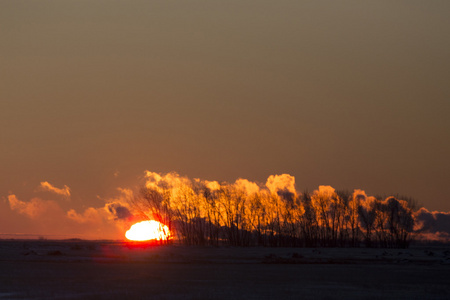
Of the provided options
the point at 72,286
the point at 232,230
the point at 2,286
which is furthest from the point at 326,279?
the point at 232,230

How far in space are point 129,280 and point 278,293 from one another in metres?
13.3

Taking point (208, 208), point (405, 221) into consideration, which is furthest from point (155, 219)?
point (405, 221)

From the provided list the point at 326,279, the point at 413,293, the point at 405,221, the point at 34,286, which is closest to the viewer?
the point at 413,293

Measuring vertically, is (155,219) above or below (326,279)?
above

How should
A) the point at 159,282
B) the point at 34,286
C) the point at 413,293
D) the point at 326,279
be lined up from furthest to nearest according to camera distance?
the point at 326,279 → the point at 159,282 → the point at 34,286 → the point at 413,293

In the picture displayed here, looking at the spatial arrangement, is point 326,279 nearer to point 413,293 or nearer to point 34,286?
point 413,293

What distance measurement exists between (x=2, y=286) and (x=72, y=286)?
436 centimetres

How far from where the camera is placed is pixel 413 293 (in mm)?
38094

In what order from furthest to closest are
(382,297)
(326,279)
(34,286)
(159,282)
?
(326,279) < (159,282) < (34,286) < (382,297)

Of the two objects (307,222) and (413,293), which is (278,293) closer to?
(413,293)

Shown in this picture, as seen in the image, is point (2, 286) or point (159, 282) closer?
point (2, 286)

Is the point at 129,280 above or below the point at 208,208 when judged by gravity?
below

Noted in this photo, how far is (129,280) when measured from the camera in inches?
1815

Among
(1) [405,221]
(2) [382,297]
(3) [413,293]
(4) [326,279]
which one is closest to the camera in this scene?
(2) [382,297]
